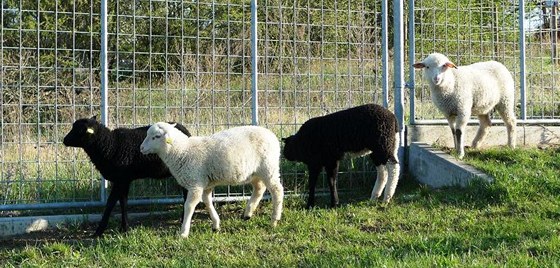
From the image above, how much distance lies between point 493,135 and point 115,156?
5.99m

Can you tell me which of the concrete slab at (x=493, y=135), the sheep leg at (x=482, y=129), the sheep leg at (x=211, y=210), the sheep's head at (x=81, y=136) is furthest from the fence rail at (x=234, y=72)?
the sheep leg at (x=211, y=210)

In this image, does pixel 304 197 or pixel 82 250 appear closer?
pixel 82 250

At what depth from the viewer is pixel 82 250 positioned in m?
6.77

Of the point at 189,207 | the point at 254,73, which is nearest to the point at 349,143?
the point at 254,73

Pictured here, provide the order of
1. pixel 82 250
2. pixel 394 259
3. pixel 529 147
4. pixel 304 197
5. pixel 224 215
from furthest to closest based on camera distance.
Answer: pixel 529 147 → pixel 304 197 → pixel 224 215 → pixel 82 250 → pixel 394 259

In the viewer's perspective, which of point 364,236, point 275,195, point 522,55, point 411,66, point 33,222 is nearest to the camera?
point 364,236

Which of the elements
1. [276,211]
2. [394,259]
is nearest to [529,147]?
[276,211]

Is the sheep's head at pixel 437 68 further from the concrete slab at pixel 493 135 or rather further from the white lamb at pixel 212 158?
the white lamb at pixel 212 158

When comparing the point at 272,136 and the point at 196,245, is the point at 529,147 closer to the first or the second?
the point at 272,136

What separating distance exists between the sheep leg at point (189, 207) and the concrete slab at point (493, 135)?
4104mm

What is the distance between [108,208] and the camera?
8094 mm

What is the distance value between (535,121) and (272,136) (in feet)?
17.3

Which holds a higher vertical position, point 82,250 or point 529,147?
point 529,147

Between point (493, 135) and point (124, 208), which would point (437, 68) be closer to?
point (493, 135)
